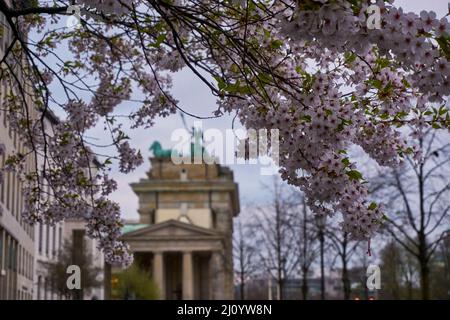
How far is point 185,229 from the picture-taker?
292 ft

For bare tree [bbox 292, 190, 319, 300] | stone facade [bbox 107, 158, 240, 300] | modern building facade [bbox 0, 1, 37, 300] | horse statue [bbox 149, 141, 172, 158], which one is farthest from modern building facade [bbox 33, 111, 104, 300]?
horse statue [bbox 149, 141, 172, 158]

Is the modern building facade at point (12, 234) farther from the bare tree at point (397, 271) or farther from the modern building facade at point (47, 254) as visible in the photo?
the bare tree at point (397, 271)

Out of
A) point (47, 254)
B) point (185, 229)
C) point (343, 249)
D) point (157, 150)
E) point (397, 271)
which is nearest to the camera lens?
point (343, 249)

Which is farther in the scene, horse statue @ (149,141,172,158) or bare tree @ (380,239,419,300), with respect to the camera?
horse statue @ (149,141,172,158)

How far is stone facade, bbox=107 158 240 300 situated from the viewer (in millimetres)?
88750

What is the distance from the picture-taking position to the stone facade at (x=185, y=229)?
291 ft

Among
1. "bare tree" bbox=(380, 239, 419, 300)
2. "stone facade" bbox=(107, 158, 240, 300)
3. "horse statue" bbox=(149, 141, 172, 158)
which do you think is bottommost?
"bare tree" bbox=(380, 239, 419, 300)

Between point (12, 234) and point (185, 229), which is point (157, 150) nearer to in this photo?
point (185, 229)

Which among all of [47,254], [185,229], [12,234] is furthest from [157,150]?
[12,234]

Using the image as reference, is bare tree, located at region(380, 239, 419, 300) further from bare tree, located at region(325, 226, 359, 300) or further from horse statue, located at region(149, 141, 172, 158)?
horse statue, located at region(149, 141, 172, 158)

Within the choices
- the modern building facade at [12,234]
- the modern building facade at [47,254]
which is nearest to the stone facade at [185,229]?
the modern building facade at [47,254]

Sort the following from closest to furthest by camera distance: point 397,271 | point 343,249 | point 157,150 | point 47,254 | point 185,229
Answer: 1. point 343,249
2. point 397,271
3. point 47,254
4. point 185,229
5. point 157,150
